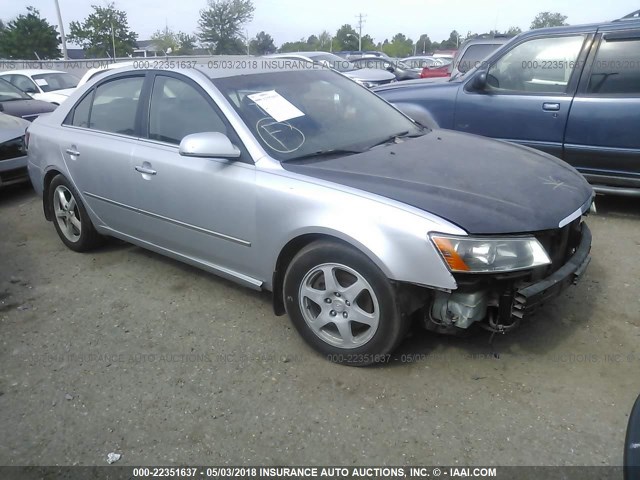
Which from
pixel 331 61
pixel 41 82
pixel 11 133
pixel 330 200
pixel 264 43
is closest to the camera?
pixel 330 200

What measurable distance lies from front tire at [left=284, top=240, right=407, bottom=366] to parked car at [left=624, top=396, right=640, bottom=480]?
1117mm

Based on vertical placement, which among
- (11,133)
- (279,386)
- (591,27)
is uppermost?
(591,27)

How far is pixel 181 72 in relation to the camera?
3422 millimetres

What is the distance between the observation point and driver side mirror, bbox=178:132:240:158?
2.88 meters

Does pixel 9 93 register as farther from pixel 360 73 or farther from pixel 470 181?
pixel 470 181

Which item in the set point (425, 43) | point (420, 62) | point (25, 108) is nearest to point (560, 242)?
point (25, 108)

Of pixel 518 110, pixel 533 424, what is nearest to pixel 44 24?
pixel 518 110

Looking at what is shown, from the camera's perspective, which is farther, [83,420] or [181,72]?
[181,72]

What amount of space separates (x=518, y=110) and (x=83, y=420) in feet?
14.8

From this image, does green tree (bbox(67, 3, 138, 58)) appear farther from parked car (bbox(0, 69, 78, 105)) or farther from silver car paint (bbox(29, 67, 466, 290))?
silver car paint (bbox(29, 67, 466, 290))

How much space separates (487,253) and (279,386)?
48.9 inches

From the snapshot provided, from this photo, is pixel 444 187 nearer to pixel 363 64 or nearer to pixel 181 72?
pixel 181 72

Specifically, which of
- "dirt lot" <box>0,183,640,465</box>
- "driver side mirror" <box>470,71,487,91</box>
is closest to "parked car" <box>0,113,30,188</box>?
"dirt lot" <box>0,183,640,465</box>

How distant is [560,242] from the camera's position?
2.72 meters
